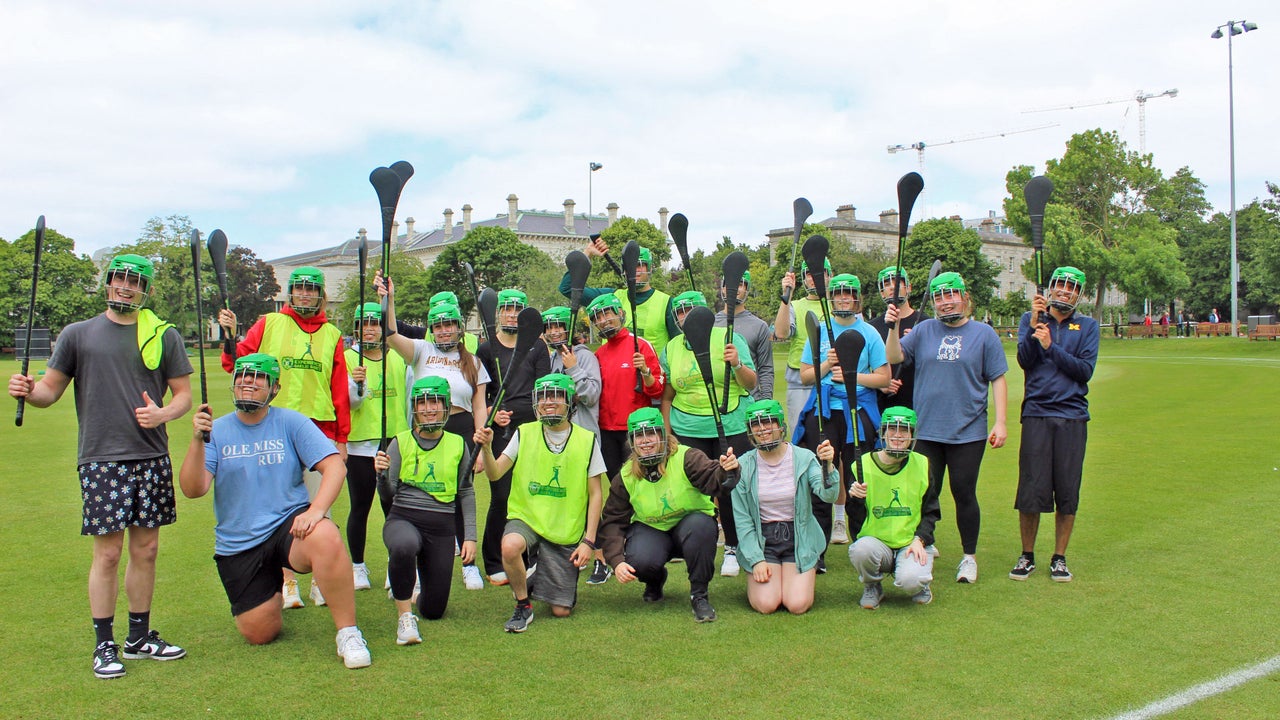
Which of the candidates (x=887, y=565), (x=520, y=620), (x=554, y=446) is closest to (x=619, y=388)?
(x=554, y=446)

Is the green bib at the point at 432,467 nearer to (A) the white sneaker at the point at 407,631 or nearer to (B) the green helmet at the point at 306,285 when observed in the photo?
(A) the white sneaker at the point at 407,631

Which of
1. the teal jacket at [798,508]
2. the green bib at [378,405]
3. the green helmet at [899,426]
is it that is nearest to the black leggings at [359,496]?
the green bib at [378,405]

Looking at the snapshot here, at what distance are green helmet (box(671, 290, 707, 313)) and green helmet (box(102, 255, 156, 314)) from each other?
3526mm

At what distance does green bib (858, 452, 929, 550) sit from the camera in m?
5.77

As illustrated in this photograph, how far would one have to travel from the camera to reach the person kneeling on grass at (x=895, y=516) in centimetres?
561

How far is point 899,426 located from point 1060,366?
135 centimetres

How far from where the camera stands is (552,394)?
5730mm

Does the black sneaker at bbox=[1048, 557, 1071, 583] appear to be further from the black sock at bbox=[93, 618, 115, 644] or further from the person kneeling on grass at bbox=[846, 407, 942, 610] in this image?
the black sock at bbox=[93, 618, 115, 644]

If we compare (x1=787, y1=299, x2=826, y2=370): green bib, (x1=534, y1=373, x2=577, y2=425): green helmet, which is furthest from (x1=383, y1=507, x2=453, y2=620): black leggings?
(x1=787, y1=299, x2=826, y2=370): green bib

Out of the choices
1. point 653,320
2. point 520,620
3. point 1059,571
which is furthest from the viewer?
point 653,320

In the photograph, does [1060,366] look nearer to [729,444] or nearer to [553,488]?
[729,444]

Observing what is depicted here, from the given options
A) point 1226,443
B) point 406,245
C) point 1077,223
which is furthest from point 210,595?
point 406,245

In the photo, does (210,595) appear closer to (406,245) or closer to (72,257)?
(72,257)

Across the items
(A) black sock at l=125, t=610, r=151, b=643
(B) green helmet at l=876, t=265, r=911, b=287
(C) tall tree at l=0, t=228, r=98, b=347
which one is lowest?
(A) black sock at l=125, t=610, r=151, b=643
